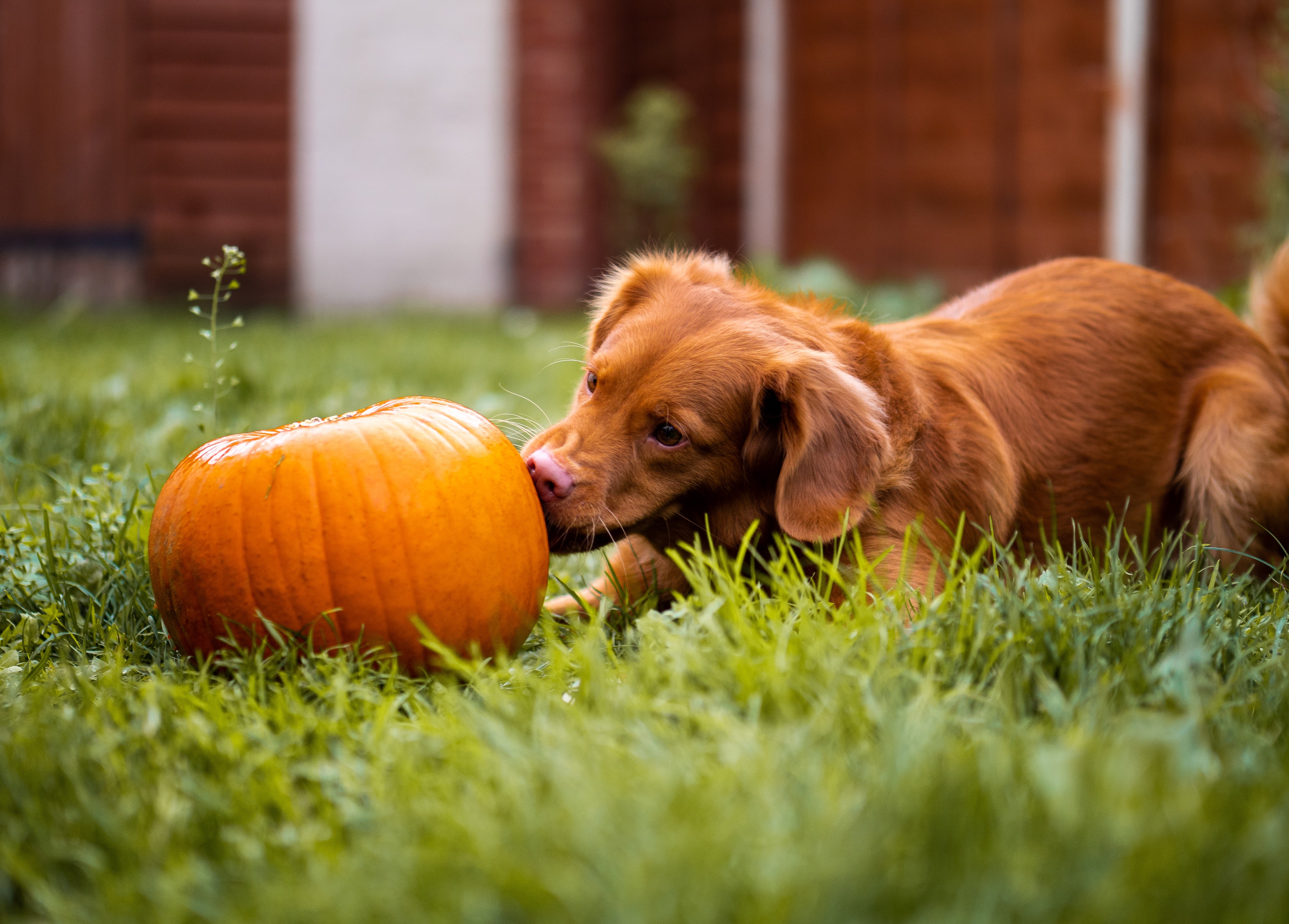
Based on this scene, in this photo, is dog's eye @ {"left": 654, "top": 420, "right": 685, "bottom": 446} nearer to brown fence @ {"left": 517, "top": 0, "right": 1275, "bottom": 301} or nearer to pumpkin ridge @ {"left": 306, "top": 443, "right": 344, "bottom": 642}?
pumpkin ridge @ {"left": 306, "top": 443, "right": 344, "bottom": 642}

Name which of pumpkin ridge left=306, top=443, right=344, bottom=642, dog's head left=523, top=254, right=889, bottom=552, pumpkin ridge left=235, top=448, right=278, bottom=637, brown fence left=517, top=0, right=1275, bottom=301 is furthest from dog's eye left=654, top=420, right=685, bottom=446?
brown fence left=517, top=0, right=1275, bottom=301

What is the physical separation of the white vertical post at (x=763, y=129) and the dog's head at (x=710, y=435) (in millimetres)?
8151

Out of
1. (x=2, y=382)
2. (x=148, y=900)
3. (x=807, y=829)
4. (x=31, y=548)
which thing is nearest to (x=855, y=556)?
(x=807, y=829)

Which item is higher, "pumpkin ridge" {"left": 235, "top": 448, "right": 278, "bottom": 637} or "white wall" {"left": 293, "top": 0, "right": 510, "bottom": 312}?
"white wall" {"left": 293, "top": 0, "right": 510, "bottom": 312}

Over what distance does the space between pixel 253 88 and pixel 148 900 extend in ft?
34.2

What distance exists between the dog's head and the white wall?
873 cm

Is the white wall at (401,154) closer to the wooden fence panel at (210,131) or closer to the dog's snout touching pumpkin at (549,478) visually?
the wooden fence panel at (210,131)

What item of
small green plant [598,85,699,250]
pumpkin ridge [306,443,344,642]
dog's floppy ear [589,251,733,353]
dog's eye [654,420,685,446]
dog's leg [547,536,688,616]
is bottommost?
dog's leg [547,536,688,616]

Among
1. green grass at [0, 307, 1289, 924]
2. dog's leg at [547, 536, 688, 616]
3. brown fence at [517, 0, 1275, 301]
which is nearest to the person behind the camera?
green grass at [0, 307, 1289, 924]

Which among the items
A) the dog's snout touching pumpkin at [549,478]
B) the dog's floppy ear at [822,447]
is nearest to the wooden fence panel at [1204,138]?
the dog's floppy ear at [822,447]

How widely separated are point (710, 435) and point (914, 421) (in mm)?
460

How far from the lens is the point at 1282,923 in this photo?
41.7 inches

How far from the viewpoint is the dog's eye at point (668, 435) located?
7.52ft

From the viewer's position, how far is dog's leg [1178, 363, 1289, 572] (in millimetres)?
2648
